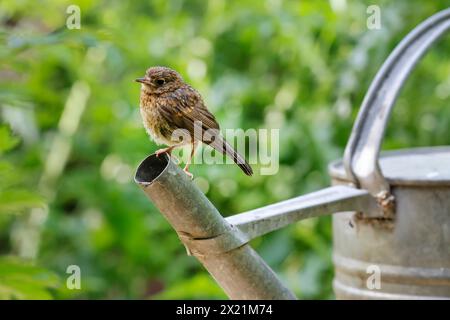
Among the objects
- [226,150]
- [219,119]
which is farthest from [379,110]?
[219,119]

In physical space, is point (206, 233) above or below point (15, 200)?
below

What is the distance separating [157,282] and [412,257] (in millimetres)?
2355

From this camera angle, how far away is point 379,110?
5.91 feet

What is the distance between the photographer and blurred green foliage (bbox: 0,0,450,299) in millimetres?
3342

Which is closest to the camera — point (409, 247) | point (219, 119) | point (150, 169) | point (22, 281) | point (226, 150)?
point (150, 169)

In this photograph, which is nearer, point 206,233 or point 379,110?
point 206,233

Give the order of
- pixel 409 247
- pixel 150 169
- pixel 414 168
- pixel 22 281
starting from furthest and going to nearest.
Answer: pixel 414 168 → pixel 409 247 → pixel 22 281 → pixel 150 169

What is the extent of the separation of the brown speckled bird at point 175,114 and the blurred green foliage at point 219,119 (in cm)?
171

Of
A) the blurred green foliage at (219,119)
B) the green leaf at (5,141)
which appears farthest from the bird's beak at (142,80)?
the blurred green foliage at (219,119)

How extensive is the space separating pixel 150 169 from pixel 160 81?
20 cm

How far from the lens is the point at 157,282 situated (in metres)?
3.94

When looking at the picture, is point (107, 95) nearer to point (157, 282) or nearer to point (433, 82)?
point (157, 282)

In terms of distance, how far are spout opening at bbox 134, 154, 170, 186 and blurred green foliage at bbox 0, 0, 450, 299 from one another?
1.90 meters

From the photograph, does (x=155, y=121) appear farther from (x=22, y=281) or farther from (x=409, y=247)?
(x=409, y=247)
